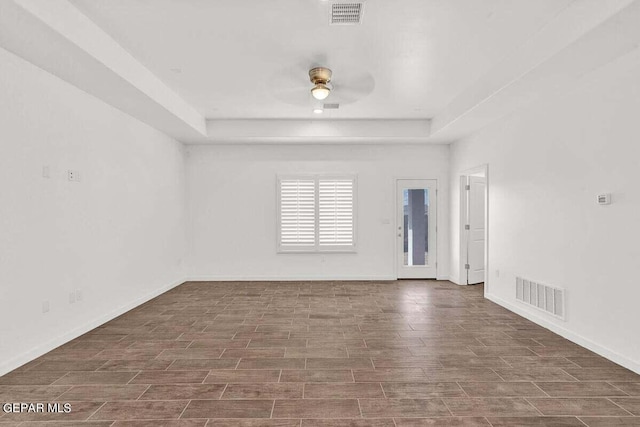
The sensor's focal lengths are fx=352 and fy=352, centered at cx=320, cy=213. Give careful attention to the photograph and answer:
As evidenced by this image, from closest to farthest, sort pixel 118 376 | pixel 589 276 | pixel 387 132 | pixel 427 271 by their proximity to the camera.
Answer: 1. pixel 118 376
2. pixel 589 276
3. pixel 387 132
4. pixel 427 271

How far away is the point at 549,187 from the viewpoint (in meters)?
4.02

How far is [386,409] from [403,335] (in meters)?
1.50

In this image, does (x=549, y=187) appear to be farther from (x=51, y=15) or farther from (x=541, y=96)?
(x=51, y=15)

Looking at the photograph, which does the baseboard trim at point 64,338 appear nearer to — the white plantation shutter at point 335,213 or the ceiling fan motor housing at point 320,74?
the white plantation shutter at point 335,213

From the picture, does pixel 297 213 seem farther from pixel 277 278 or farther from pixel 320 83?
pixel 320 83

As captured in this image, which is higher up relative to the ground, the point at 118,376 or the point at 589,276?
the point at 589,276

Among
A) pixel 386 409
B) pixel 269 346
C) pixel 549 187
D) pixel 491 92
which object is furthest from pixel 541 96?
pixel 269 346

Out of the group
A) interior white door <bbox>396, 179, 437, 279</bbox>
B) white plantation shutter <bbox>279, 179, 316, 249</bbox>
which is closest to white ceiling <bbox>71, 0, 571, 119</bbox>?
white plantation shutter <bbox>279, 179, 316, 249</bbox>

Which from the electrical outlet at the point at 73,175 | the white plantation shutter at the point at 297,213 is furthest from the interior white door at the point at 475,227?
the electrical outlet at the point at 73,175

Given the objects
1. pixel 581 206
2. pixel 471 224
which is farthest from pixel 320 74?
pixel 471 224

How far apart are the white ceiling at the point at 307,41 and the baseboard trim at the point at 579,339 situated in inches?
115

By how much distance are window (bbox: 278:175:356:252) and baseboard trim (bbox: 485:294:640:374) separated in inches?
120

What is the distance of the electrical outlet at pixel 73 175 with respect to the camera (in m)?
3.67

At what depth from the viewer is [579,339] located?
353 cm
